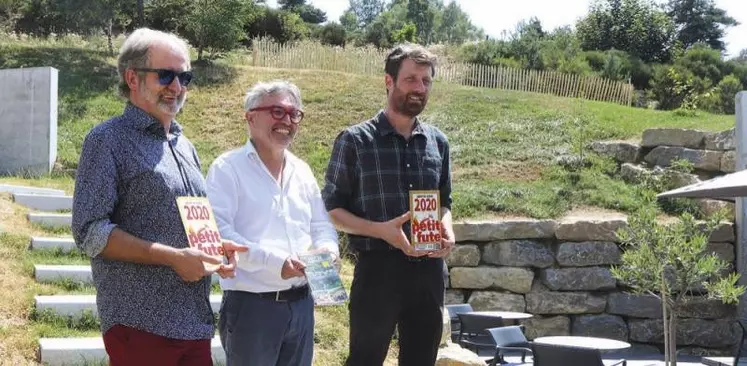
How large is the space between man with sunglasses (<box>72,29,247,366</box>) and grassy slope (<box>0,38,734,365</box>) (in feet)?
8.83

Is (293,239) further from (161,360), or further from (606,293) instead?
(606,293)

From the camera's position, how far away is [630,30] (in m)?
34.3

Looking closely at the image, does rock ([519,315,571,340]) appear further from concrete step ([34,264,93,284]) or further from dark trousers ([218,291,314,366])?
dark trousers ([218,291,314,366])

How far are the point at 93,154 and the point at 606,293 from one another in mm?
8152

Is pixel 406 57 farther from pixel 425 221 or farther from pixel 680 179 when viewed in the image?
pixel 680 179

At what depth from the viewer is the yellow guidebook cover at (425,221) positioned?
331cm

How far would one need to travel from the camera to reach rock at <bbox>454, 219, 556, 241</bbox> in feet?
31.1

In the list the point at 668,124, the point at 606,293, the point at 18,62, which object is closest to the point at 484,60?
the point at 668,124

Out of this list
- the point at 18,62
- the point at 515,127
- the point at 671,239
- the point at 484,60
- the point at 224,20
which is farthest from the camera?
the point at 484,60

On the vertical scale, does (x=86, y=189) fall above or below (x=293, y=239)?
above

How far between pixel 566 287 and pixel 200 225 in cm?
765

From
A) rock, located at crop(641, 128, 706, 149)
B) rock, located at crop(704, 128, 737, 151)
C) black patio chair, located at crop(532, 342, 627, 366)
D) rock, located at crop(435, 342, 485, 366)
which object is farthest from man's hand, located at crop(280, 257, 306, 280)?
rock, located at crop(641, 128, 706, 149)

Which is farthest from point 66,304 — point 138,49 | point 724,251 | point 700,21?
point 700,21

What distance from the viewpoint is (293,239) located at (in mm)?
3025
